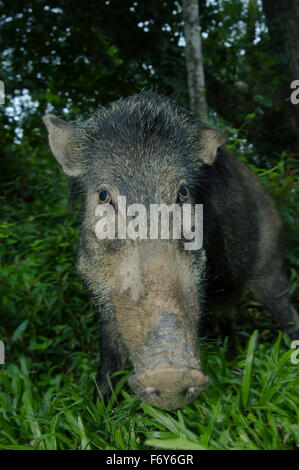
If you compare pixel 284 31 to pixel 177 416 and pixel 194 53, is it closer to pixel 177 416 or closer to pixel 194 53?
pixel 194 53

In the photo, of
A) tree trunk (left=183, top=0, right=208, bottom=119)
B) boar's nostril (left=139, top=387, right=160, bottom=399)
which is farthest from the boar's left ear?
boar's nostril (left=139, top=387, right=160, bottom=399)

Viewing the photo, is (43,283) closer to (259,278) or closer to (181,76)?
(259,278)

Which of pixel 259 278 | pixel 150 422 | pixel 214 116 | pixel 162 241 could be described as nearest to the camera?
pixel 162 241

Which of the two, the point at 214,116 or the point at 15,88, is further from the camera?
the point at 214,116

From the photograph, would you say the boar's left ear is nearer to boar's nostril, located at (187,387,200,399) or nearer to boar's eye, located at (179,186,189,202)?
boar's eye, located at (179,186,189,202)

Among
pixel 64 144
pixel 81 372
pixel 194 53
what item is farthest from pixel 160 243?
pixel 194 53

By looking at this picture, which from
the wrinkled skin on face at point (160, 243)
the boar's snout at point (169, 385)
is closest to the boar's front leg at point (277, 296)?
the wrinkled skin on face at point (160, 243)

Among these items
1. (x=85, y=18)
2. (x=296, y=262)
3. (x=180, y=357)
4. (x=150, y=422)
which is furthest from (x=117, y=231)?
(x=85, y=18)

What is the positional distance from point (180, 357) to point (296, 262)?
3.01 meters

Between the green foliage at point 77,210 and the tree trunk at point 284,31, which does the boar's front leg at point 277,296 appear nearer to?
the green foliage at point 77,210

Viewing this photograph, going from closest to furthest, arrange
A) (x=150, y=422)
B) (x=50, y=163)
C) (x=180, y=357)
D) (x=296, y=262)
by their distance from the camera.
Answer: (x=180, y=357), (x=150, y=422), (x=296, y=262), (x=50, y=163)

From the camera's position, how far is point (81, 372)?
11.8 feet

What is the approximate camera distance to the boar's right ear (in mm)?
2850

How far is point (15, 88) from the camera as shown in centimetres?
498
